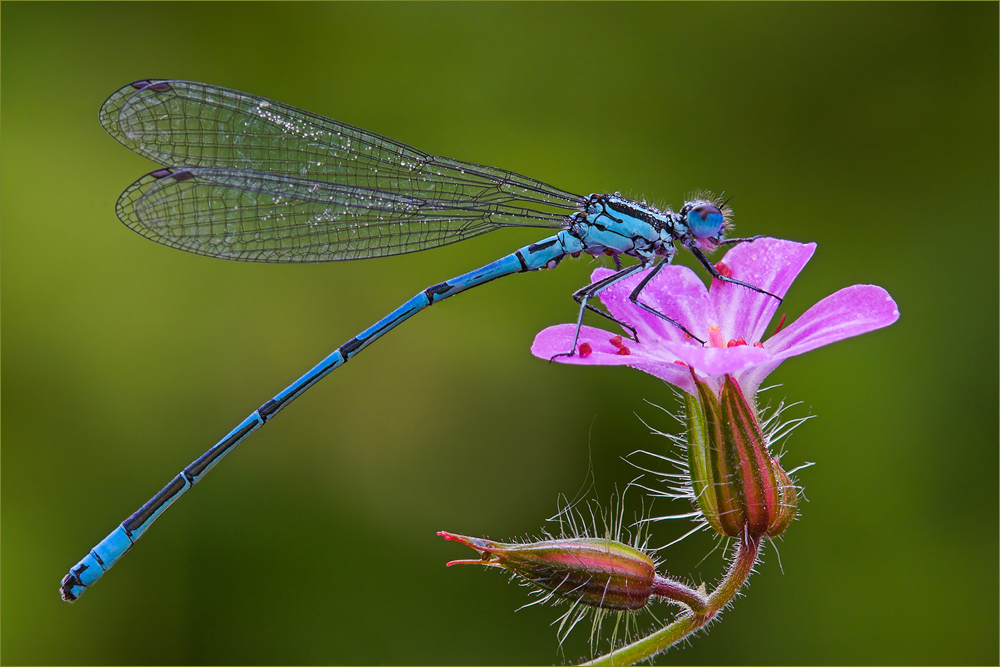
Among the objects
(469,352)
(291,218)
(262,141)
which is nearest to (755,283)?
(291,218)

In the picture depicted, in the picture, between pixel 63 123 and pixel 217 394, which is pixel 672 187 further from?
pixel 63 123

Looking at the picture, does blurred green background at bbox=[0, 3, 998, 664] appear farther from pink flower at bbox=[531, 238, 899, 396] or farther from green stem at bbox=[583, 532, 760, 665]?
green stem at bbox=[583, 532, 760, 665]

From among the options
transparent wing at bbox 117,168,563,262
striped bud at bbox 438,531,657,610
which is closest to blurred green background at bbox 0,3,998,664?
transparent wing at bbox 117,168,563,262

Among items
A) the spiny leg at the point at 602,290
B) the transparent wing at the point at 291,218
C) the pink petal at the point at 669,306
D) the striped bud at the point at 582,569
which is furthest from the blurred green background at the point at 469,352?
the striped bud at the point at 582,569

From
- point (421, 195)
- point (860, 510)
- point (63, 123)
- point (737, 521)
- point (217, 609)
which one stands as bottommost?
point (217, 609)

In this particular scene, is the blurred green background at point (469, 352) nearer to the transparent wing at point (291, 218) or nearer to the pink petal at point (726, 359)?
the transparent wing at point (291, 218)

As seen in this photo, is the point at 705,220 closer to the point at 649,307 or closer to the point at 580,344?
the point at 649,307

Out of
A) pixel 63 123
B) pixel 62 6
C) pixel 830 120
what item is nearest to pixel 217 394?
pixel 63 123
